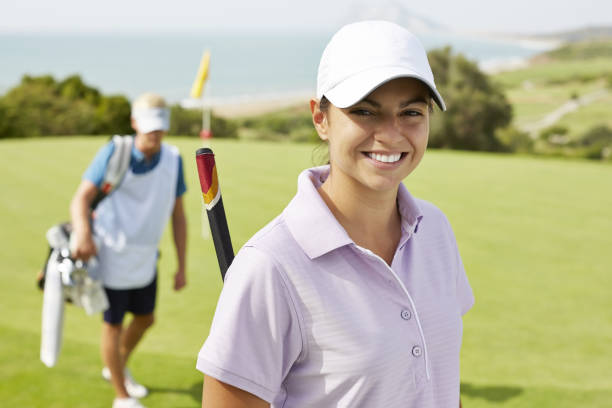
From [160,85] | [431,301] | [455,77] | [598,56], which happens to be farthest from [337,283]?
[160,85]

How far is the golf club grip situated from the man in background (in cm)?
223

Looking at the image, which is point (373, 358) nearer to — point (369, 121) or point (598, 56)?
point (369, 121)

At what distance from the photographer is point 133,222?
12.9ft

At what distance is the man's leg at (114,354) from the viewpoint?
12.7 feet

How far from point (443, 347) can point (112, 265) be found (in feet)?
8.84

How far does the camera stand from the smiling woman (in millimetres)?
1393

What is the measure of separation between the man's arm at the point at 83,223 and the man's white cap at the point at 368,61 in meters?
2.51

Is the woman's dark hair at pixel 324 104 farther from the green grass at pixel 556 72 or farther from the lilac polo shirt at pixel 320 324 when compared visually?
the green grass at pixel 556 72

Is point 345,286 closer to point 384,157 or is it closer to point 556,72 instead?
point 384,157

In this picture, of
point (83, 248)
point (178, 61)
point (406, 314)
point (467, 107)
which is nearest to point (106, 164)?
point (83, 248)

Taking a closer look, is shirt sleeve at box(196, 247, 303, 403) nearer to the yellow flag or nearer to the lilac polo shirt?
the lilac polo shirt

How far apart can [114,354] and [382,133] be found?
285cm

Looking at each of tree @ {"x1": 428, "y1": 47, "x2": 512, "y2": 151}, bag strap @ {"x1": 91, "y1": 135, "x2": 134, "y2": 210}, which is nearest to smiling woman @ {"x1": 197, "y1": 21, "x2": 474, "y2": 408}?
bag strap @ {"x1": 91, "y1": 135, "x2": 134, "y2": 210}

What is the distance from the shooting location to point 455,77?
117 ft
